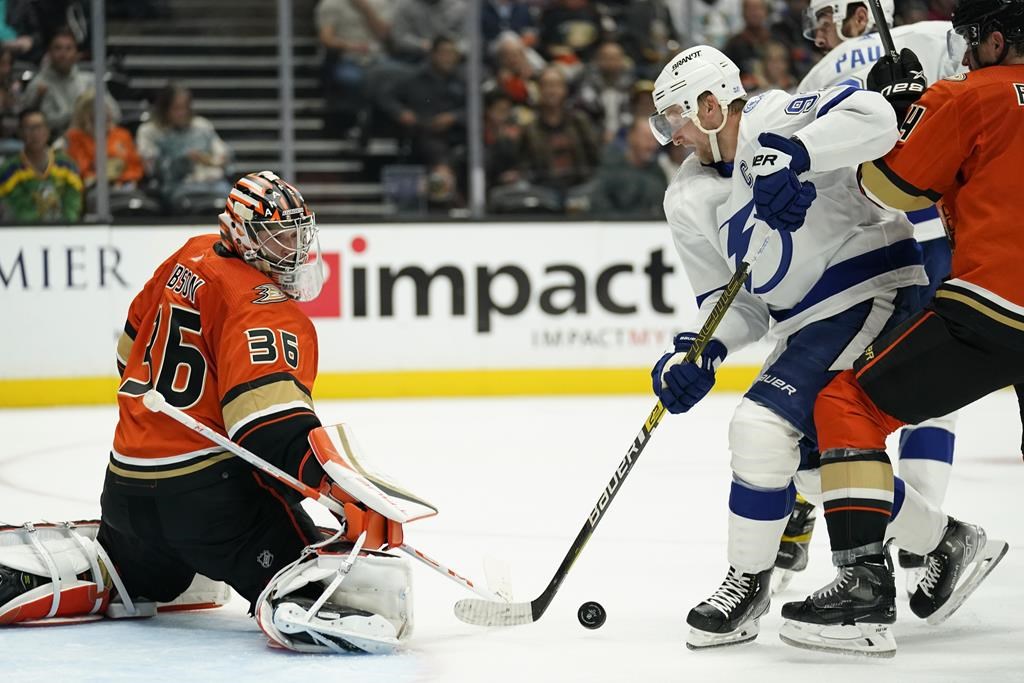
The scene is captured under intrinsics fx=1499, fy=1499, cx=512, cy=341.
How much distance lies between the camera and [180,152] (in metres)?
7.31

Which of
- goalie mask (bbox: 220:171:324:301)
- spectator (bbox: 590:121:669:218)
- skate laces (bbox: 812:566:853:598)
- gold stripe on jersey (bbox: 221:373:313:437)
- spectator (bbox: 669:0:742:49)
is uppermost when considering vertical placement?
spectator (bbox: 669:0:742:49)

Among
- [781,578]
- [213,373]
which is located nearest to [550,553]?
[781,578]


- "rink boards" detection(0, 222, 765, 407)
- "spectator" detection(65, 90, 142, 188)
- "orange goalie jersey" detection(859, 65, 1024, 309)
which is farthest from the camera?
"spectator" detection(65, 90, 142, 188)

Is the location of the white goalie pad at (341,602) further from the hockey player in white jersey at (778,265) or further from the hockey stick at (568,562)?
the hockey player in white jersey at (778,265)

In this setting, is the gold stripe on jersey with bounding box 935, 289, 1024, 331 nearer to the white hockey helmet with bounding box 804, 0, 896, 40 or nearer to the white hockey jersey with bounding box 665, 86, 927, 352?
the white hockey jersey with bounding box 665, 86, 927, 352

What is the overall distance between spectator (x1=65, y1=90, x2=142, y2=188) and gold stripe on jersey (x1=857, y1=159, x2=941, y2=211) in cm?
496

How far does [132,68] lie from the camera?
294 inches

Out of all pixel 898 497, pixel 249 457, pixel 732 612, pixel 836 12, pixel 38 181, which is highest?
pixel 836 12

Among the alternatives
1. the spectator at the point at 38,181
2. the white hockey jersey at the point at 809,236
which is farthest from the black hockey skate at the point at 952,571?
the spectator at the point at 38,181

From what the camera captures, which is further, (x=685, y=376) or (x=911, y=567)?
(x=911, y=567)

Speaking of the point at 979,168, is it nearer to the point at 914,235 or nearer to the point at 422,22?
the point at 914,235

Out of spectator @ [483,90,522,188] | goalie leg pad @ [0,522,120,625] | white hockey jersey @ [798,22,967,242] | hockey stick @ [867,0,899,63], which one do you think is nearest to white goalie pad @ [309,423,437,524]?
goalie leg pad @ [0,522,120,625]

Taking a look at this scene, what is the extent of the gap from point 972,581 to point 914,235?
72 centimetres

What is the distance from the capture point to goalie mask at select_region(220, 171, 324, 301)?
293cm
